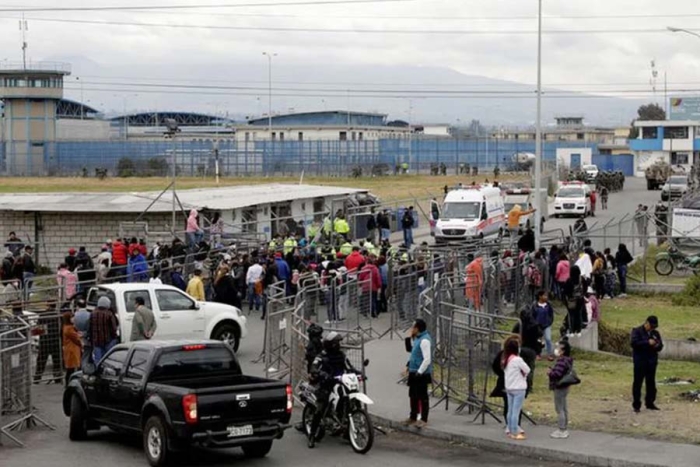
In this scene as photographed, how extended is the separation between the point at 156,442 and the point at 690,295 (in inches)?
902

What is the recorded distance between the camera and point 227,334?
24078 millimetres

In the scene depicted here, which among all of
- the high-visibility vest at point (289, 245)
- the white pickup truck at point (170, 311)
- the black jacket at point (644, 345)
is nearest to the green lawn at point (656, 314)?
the high-visibility vest at point (289, 245)

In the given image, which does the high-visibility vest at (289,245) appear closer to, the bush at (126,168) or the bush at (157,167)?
the bush at (157,167)

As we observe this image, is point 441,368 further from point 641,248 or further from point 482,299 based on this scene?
point 641,248

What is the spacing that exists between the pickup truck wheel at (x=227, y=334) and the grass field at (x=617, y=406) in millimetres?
5985

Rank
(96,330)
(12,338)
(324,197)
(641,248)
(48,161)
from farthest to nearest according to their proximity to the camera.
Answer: (48,161), (324,197), (641,248), (96,330), (12,338)

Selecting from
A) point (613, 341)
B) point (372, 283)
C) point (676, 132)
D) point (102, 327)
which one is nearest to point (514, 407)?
point (102, 327)

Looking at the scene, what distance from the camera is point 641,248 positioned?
45.6 metres

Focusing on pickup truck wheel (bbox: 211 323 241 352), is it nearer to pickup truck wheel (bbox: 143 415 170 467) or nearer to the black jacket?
pickup truck wheel (bbox: 143 415 170 467)

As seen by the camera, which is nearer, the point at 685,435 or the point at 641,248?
the point at 685,435

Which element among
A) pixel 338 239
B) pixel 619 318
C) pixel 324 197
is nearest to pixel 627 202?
pixel 324 197

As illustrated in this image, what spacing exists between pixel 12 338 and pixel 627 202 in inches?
2402

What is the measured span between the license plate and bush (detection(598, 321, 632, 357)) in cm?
1499

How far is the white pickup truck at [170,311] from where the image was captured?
2284cm
